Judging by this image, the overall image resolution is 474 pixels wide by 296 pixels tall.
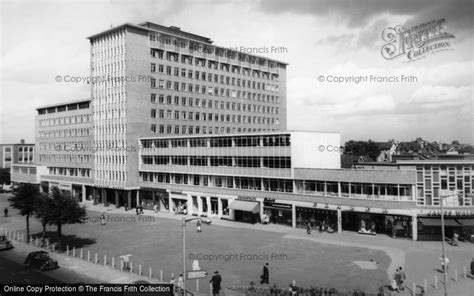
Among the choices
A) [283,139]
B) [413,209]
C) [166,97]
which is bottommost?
[413,209]

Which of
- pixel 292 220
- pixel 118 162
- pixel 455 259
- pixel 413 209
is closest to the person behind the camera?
pixel 455 259

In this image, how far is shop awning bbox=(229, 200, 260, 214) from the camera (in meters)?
55.3

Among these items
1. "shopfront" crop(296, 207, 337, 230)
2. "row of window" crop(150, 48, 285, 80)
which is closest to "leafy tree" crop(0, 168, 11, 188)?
"row of window" crop(150, 48, 285, 80)

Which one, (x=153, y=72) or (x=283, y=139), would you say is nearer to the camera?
(x=283, y=139)

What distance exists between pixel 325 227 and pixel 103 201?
159 ft

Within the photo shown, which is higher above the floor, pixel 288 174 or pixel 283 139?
pixel 283 139

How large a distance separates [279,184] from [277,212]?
3855mm

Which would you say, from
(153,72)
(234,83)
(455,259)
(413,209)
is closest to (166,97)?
(153,72)

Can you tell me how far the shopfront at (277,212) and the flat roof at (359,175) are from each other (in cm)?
470

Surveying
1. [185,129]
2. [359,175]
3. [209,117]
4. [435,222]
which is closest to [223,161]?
[359,175]

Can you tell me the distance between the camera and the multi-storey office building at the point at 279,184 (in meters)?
44.2

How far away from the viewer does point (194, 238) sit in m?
46.1

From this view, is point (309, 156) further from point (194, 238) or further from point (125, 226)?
point (125, 226)

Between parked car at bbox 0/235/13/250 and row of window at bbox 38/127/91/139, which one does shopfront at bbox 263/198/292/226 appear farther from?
row of window at bbox 38/127/91/139
